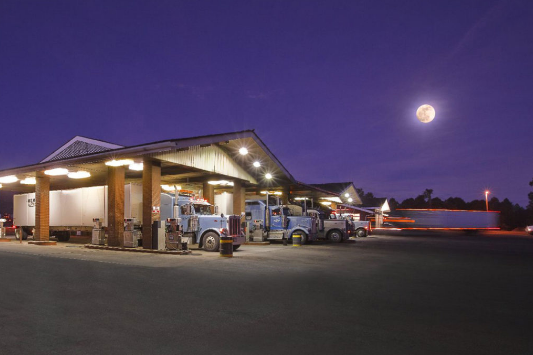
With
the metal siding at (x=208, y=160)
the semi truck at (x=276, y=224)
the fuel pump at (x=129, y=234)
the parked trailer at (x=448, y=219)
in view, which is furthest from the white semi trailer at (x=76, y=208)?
the parked trailer at (x=448, y=219)

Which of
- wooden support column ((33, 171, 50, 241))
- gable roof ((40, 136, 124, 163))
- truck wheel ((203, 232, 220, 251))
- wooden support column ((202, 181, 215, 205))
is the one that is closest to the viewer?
truck wheel ((203, 232, 220, 251))

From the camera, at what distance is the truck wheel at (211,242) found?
18.0 metres

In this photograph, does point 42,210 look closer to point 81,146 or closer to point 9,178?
point 9,178

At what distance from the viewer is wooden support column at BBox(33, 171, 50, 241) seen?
21.8 meters

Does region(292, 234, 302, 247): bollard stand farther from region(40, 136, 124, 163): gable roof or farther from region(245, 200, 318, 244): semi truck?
region(40, 136, 124, 163): gable roof

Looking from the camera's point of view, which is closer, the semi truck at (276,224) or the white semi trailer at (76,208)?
the white semi trailer at (76,208)

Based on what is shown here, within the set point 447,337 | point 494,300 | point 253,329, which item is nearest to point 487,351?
point 447,337

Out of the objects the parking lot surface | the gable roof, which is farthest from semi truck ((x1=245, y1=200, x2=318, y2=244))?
the gable roof

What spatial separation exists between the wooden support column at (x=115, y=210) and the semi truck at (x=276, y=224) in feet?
27.3

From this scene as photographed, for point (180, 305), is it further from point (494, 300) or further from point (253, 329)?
point (494, 300)

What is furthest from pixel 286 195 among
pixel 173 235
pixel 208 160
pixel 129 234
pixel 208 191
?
pixel 173 235

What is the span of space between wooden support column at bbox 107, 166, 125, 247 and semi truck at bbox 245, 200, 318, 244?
8319 mm

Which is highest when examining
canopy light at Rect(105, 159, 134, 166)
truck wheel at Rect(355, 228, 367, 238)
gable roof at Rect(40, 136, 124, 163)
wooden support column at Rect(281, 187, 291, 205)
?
gable roof at Rect(40, 136, 124, 163)

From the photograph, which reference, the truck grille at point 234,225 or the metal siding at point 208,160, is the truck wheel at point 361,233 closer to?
the metal siding at point 208,160
